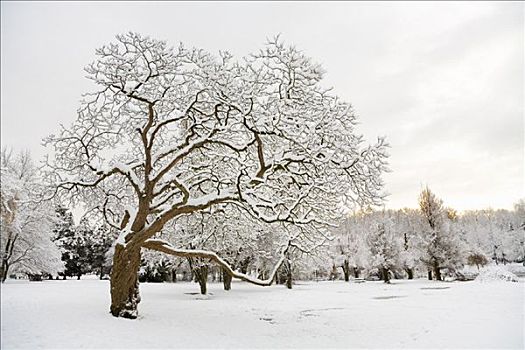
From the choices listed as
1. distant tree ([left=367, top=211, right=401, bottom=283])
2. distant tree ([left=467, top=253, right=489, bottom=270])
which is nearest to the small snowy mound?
distant tree ([left=367, top=211, right=401, bottom=283])

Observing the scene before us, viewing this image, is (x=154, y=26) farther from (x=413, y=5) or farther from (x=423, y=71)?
(x=423, y=71)

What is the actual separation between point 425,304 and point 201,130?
12.5m

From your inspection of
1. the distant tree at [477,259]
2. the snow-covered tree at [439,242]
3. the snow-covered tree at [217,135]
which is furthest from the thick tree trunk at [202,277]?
the distant tree at [477,259]

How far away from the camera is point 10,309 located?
4949mm

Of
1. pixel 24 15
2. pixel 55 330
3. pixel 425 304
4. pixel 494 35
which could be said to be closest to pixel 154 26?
pixel 24 15

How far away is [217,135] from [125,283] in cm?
491

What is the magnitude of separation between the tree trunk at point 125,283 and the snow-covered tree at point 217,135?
3 centimetres

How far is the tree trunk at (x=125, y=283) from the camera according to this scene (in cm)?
1049

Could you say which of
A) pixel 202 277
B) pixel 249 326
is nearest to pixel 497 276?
pixel 202 277

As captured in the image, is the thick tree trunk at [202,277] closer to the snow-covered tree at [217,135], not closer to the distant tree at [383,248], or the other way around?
the snow-covered tree at [217,135]

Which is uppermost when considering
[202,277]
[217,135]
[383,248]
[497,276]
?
[217,135]

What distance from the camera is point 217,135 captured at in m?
11.6

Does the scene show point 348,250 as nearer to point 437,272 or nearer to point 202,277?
point 437,272

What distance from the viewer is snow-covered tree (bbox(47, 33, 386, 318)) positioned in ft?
35.2
